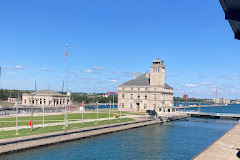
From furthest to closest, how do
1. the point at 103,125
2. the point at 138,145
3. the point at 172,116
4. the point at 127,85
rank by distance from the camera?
the point at 127,85
the point at 172,116
the point at 103,125
the point at 138,145

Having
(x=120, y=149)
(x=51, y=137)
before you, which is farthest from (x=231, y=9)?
(x=51, y=137)

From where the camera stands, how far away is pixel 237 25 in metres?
22.2

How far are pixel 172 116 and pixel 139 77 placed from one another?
28967mm

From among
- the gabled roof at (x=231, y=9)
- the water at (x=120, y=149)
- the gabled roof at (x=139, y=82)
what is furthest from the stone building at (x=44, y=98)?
the gabled roof at (x=231, y=9)

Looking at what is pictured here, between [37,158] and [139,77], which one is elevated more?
[139,77]

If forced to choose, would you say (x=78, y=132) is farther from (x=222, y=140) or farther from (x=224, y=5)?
(x=224, y=5)

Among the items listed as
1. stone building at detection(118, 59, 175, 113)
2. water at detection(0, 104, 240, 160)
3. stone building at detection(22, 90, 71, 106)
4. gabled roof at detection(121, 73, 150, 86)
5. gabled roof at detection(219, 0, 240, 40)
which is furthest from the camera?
stone building at detection(22, 90, 71, 106)

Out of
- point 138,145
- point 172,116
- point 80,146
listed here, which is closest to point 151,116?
point 172,116

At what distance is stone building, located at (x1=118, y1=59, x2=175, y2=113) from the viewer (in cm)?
11356

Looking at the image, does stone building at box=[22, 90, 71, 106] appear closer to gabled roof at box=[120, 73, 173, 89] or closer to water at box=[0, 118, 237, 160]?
gabled roof at box=[120, 73, 173, 89]

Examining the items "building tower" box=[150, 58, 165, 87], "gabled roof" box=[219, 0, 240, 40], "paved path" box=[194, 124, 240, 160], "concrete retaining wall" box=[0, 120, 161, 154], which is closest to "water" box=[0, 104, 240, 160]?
"concrete retaining wall" box=[0, 120, 161, 154]

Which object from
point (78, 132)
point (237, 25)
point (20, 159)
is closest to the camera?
point (237, 25)

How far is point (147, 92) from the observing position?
115625mm

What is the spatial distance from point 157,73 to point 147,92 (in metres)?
9.82
